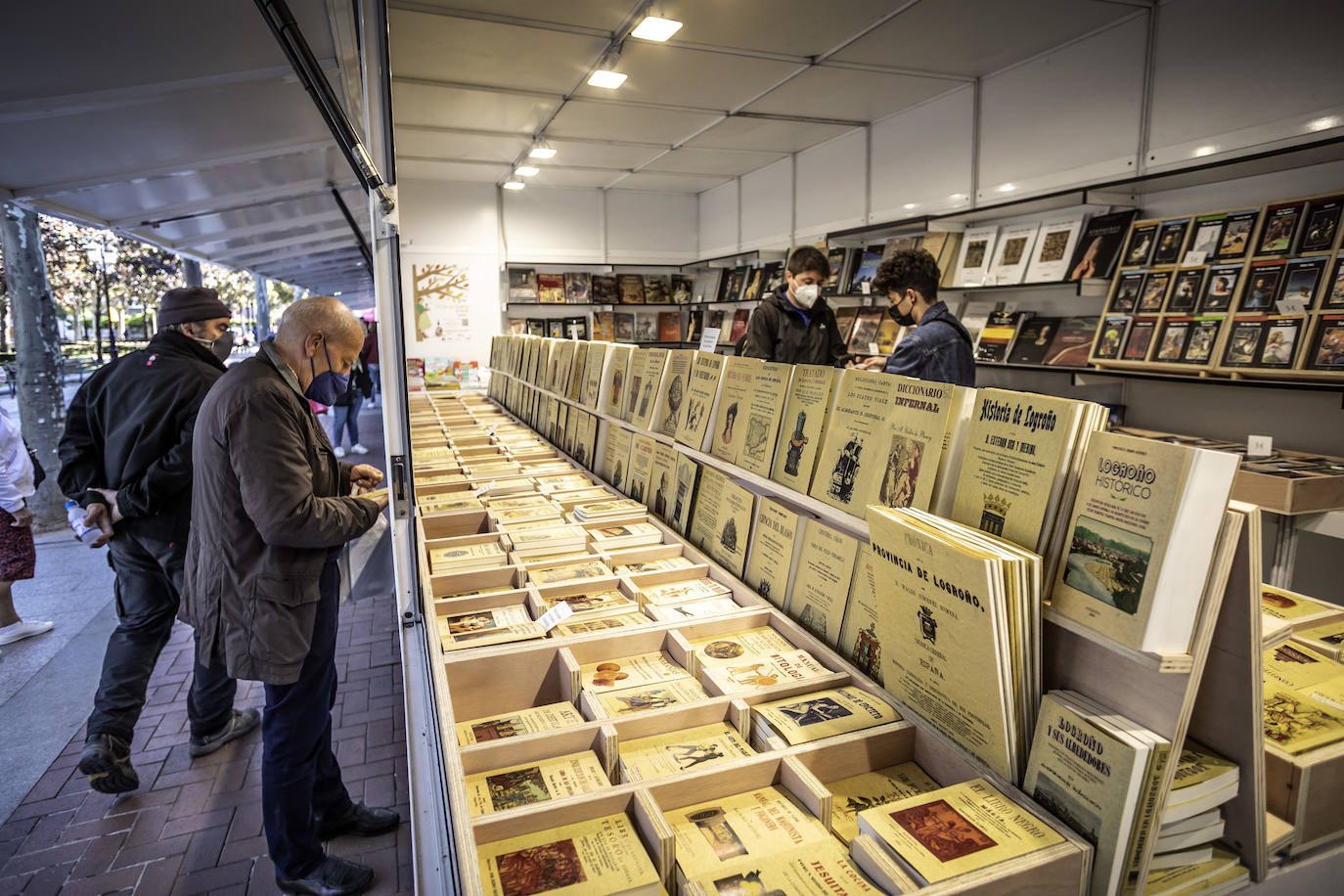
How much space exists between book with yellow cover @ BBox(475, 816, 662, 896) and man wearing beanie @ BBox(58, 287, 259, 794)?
2.19 meters

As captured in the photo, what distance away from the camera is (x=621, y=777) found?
1.50m

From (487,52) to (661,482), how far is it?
329 cm

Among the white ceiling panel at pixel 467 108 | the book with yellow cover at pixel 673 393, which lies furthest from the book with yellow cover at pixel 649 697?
the white ceiling panel at pixel 467 108

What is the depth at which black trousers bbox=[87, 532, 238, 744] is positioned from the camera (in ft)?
9.48

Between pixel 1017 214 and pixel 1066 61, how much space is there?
95 cm

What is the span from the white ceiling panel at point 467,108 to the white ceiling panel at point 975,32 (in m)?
2.57

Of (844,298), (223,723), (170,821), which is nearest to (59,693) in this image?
(223,723)

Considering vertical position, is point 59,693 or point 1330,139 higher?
point 1330,139

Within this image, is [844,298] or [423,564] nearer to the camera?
[423,564]

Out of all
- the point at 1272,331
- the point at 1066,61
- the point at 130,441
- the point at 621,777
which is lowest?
the point at 621,777

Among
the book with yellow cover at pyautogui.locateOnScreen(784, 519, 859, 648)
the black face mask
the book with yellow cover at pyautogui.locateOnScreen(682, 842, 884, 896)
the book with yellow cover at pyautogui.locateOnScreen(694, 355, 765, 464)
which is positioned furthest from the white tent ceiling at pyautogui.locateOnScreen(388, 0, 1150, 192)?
the book with yellow cover at pyautogui.locateOnScreen(682, 842, 884, 896)

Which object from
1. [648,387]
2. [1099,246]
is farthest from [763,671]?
[1099,246]

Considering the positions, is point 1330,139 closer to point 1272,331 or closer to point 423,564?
point 1272,331

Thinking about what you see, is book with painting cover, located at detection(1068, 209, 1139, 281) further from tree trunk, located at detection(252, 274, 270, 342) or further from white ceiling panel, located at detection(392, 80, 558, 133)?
tree trunk, located at detection(252, 274, 270, 342)
